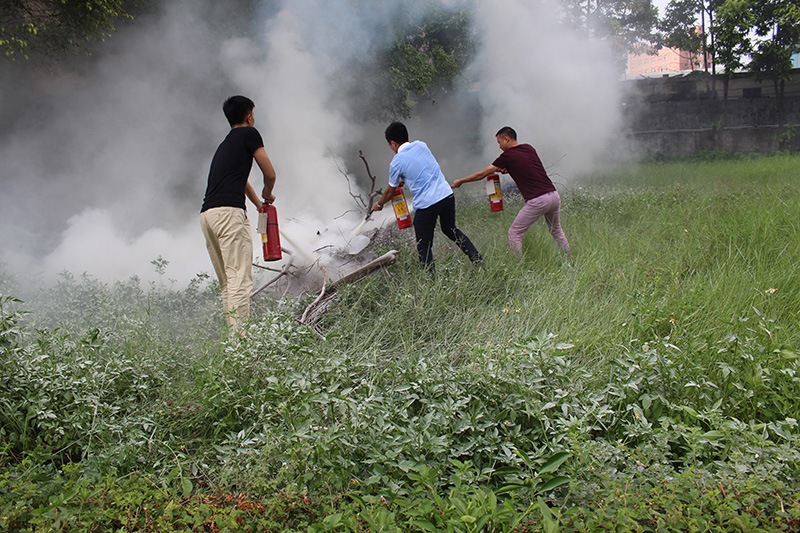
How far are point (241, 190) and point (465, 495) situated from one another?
2500 mm

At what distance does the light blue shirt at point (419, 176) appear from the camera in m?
4.25

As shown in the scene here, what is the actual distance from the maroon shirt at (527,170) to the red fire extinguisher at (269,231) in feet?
6.69

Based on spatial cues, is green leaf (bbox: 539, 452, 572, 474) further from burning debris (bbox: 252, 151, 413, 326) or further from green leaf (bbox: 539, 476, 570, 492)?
burning debris (bbox: 252, 151, 413, 326)

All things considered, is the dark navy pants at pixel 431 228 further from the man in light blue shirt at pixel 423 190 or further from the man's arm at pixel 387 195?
the man's arm at pixel 387 195

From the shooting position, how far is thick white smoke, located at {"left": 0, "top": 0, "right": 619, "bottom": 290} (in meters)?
6.64

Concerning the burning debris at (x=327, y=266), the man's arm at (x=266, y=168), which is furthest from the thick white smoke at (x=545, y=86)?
the man's arm at (x=266, y=168)

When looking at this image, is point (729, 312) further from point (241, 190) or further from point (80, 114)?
point (80, 114)

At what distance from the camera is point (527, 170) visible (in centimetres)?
465

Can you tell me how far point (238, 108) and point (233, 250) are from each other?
96 centimetres

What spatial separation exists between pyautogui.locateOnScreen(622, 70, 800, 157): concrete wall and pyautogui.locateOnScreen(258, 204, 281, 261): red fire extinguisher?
13262 mm

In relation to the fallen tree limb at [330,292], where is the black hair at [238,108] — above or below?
above

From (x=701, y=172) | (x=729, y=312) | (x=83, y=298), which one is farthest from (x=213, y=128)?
(x=701, y=172)

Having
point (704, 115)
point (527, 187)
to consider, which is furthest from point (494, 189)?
point (704, 115)

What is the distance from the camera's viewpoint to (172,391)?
267 centimetres
